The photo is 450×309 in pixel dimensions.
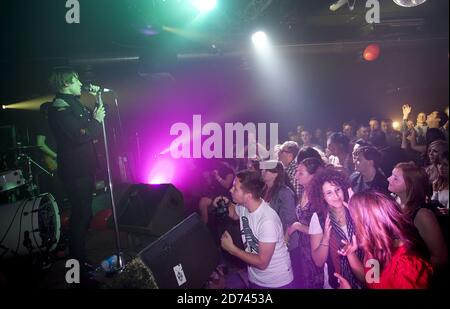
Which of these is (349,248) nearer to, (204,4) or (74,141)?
(74,141)

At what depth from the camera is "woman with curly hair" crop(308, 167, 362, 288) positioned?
6.19 ft

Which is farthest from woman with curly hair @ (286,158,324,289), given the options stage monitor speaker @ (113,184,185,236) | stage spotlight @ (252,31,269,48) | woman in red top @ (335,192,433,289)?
stage spotlight @ (252,31,269,48)

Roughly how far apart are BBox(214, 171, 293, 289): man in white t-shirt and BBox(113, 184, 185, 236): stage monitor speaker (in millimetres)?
1174

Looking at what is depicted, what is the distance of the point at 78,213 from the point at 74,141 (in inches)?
28.1

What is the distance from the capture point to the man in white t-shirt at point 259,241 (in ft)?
6.36

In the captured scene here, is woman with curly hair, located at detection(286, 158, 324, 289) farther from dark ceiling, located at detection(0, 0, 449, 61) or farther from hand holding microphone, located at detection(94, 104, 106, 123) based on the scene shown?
dark ceiling, located at detection(0, 0, 449, 61)

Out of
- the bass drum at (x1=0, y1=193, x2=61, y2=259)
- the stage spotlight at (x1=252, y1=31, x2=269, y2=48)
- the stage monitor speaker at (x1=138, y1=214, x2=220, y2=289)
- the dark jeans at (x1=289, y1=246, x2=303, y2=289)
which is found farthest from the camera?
the stage spotlight at (x1=252, y1=31, x2=269, y2=48)

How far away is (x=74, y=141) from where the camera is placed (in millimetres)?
2584

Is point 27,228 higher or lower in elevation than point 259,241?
lower

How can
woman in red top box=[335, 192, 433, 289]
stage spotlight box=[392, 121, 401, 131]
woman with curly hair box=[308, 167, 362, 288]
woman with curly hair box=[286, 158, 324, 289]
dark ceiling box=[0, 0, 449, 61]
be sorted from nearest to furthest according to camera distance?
1. woman in red top box=[335, 192, 433, 289]
2. woman with curly hair box=[308, 167, 362, 288]
3. woman with curly hair box=[286, 158, 324, 289]
4. dark ceiling box=[0, 0, 449, 61]
5. stage spotlight box=[392, 121, 401, 131]

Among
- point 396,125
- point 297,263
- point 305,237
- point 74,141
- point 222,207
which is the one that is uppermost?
point 396,125

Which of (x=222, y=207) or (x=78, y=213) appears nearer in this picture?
(x=78, y=213)

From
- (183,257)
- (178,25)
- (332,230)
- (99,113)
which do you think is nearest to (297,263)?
(332,230)

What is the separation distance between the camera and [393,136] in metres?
6.19
